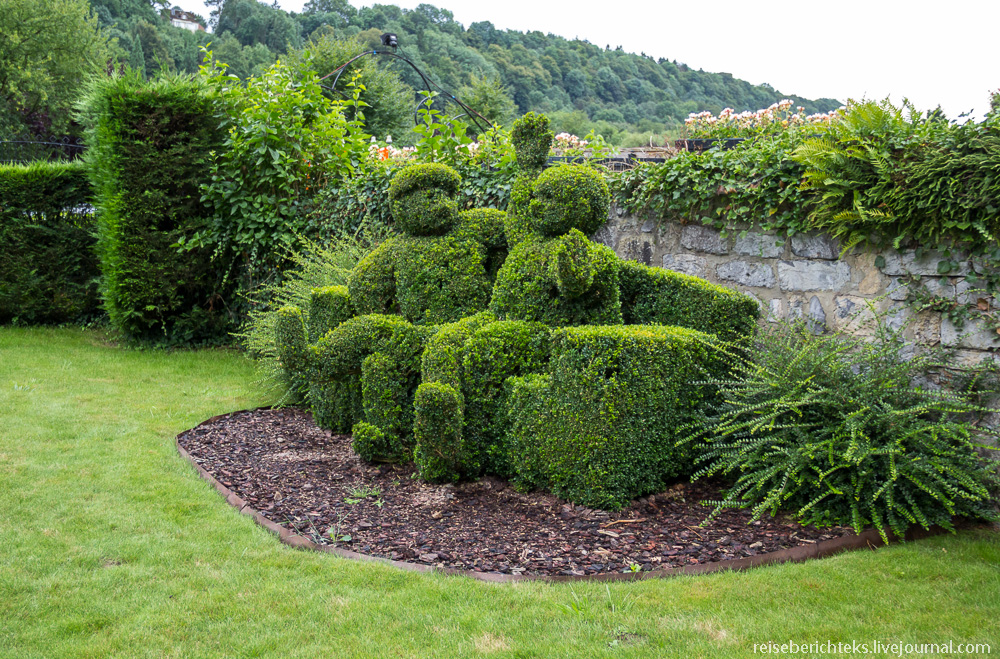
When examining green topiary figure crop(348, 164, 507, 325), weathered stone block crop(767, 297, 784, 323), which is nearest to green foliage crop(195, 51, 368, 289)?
green topiary figure crop(348, 164, 507, 325)

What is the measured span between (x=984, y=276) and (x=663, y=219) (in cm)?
199

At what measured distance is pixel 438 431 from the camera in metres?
3.76

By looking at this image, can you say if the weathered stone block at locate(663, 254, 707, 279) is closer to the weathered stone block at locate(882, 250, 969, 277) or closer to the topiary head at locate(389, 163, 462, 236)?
the weathered stone block at locate(882, 250, 969, 277)

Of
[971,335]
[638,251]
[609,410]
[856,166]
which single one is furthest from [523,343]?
[971,335]

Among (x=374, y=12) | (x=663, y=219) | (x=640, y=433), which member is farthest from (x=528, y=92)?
(x=640, y=433)

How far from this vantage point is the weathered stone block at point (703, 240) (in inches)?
181

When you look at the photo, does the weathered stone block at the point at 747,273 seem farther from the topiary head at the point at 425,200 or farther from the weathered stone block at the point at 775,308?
the topiary head at the point at 425,200

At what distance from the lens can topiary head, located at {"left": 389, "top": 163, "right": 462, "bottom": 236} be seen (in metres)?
4.60

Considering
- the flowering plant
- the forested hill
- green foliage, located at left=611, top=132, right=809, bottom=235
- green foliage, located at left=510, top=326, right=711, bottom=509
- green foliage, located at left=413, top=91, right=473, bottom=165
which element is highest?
the forested hill

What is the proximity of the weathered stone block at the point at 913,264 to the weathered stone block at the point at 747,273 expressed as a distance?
0.70 m

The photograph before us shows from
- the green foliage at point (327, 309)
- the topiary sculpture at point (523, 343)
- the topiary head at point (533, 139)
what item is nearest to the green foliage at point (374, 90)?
the green foliage at point (327, 309)

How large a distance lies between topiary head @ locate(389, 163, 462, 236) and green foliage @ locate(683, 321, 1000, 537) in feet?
6.82

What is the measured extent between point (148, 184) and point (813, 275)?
7.36m

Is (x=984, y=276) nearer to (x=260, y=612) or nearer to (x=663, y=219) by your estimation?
(x=663, y=219)
